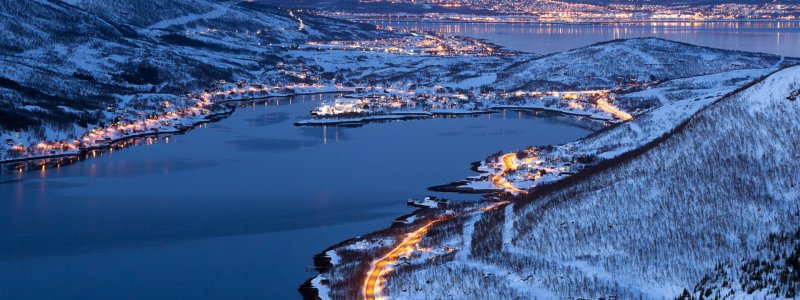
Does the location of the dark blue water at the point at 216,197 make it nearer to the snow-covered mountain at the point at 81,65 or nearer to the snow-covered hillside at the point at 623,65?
the snow-covered mountain at the point at 81,65

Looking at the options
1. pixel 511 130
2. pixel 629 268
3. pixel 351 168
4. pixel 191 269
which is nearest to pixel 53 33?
pixel 511 130

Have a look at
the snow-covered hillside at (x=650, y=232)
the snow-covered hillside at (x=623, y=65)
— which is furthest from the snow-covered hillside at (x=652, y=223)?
Result: the snow-covered hillside at (x=623, y=65)

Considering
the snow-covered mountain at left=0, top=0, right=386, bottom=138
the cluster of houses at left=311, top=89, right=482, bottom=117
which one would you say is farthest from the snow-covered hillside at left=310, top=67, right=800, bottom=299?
the cluster of houses at left=311, top=89, right=482, bottom=117

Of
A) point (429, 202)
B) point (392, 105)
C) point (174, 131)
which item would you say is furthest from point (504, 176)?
point (392, 105)

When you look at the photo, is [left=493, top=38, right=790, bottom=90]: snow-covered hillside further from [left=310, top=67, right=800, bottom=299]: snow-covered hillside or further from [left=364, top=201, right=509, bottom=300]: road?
[left=310, top=67, right=800, bottom=299]: snow-covered hillside

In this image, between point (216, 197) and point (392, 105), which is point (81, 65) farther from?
point (216, 197)

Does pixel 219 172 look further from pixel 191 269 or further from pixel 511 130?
pixel 511 130
